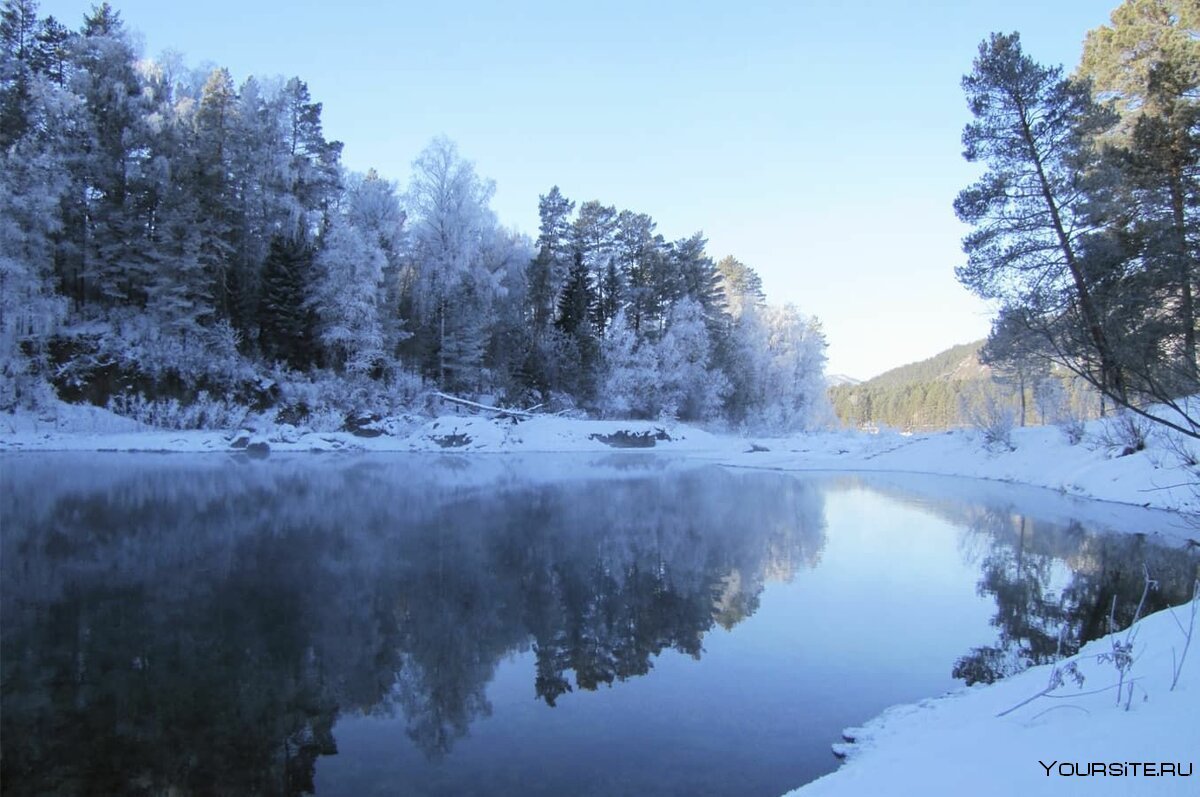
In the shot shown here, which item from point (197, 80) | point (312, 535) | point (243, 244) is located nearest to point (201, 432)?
point (243, 244)

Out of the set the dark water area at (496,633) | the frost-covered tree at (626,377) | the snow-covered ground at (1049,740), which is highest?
the frost-covered tree at (626,377)

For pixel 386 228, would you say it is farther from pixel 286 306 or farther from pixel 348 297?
pixel 286 306

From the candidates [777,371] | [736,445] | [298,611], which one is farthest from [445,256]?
[298,611]

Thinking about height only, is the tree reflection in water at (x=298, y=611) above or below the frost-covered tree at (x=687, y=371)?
below

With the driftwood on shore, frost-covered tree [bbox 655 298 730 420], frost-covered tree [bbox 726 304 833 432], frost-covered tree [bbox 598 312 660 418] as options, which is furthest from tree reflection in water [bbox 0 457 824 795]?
frost-covered tree [bbox 726 304 833 432]

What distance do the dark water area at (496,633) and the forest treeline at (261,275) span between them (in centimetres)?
1692

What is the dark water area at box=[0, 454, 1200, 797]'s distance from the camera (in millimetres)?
4246

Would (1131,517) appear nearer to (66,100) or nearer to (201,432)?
(201,432)

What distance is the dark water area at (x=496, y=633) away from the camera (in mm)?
4246

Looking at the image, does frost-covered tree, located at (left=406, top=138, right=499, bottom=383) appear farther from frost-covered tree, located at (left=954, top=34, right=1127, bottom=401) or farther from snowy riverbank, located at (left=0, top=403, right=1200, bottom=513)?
frost-covered tree, located at (left=954, top=34, right=1127, bottom=401)

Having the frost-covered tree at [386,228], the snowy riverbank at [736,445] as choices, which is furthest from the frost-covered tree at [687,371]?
the frost-covered tree at [386,228]

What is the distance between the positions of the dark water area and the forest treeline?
55.5ft

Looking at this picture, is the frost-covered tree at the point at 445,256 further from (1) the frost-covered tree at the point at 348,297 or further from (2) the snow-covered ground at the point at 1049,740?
(2) the snow-covered ground at the point at 1049,740

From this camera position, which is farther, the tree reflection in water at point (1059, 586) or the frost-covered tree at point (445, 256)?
the frost-covered tree at point (445, 256)
